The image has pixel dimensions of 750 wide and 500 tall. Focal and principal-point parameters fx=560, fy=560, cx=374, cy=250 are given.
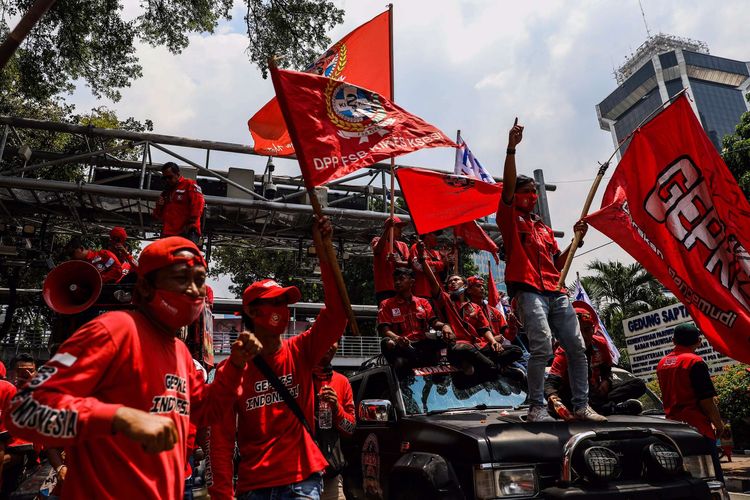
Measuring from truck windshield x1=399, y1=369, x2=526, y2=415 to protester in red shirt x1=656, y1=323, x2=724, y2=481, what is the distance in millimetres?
1468

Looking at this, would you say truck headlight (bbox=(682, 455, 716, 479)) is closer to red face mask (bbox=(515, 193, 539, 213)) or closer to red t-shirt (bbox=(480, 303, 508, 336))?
red face mask (bbox=(515, 193, 539, 213))

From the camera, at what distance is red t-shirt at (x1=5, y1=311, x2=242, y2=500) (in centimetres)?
158

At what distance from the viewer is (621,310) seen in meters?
28.5

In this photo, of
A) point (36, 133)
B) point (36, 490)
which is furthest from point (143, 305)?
point (36, 133)

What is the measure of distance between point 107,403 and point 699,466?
12.1 ft

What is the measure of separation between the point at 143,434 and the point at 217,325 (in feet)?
68.6

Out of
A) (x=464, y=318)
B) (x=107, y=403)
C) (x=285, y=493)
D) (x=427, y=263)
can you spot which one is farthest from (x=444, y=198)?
(x=107, y=403)

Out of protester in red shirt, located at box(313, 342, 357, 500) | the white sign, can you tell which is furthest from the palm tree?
protester in red shirt, located at box(313, 342, 357, 500)

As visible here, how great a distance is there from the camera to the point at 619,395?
4.87 metres

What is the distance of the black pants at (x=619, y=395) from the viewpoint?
15.8ft

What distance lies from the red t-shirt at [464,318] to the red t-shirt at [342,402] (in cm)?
187

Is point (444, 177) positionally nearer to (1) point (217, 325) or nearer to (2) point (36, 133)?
(2) point (36, 133)

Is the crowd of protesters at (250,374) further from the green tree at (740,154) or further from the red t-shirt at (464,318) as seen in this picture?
the green tree at (740,154)

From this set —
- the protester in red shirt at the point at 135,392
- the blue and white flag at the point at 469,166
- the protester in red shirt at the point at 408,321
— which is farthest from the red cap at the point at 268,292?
the blue and white flag at the point at 469,166
